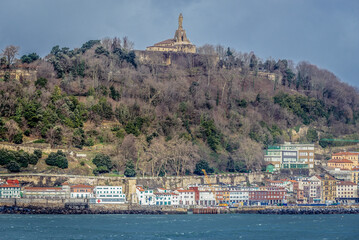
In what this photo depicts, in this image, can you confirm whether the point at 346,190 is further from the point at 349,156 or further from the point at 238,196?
the point at 238,196

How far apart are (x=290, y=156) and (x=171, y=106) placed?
17.6 m

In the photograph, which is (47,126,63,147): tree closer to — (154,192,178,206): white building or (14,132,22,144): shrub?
(14,132,22,144): shrub

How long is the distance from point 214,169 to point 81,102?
1915 centimetres

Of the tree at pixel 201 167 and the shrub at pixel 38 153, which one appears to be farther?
the tree at pixel 201 167

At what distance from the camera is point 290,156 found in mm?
116000

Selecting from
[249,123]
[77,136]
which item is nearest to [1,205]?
[77,136]

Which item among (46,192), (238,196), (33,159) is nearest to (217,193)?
(238,196)

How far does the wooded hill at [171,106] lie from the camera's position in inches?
4048

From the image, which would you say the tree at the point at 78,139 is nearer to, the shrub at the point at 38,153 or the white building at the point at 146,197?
the shrub at the point at 38,153

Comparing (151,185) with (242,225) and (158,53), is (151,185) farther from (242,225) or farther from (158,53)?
(158,53)

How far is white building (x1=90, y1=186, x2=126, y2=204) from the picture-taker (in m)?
94.0

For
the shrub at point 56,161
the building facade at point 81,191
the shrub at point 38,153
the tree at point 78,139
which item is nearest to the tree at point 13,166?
the shrub at point 38,153

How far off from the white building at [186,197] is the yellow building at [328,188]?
17.4m

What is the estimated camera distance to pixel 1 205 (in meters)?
89.4
